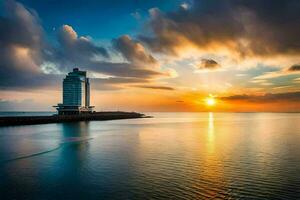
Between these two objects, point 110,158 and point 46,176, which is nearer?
point 46,176

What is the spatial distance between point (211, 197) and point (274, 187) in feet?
21.8

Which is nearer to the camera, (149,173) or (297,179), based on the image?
(297,179)

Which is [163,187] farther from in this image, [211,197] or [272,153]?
[272,153]

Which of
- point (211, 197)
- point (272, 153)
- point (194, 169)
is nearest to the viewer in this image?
point (211, 197)

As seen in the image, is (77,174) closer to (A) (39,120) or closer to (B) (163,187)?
(B) (163,187)

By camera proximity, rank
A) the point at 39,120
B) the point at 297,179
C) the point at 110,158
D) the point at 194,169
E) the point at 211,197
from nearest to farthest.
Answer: the point at 211,197
the point at 297,179
the point at 194,169
the point at 110,158
the point at 39,120

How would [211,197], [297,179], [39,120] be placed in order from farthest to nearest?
1. [39,120]
2. [297,179]
3. [211,197]

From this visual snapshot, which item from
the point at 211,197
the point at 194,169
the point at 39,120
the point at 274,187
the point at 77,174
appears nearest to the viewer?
the point at 211,197

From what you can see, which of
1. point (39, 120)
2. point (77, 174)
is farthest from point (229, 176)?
point (39, 120)

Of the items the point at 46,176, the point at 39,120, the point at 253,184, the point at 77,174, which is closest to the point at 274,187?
the point at 253,184

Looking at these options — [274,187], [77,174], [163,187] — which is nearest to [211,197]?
[163,187]

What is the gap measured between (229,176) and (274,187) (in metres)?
5.18

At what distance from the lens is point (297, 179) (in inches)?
1097

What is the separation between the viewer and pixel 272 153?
45094 mm
